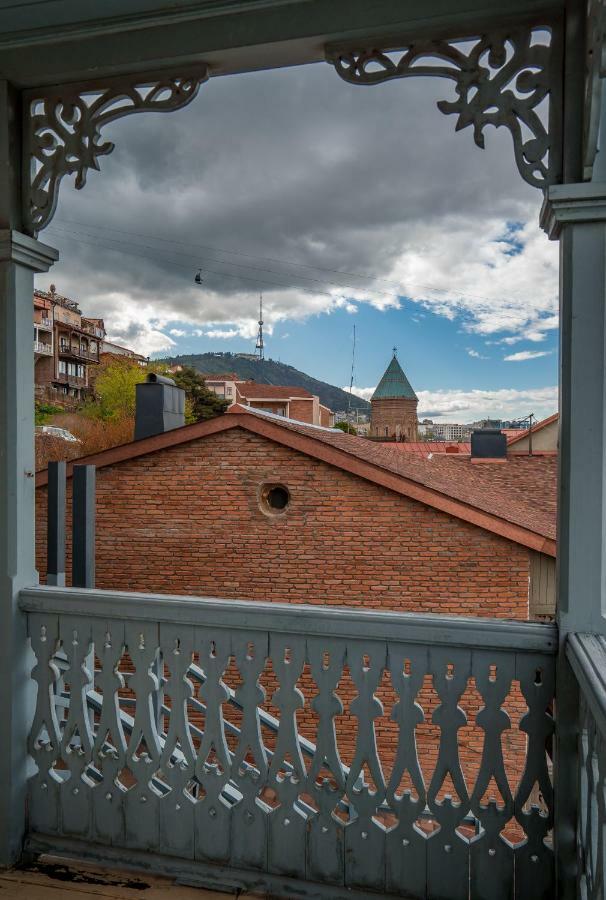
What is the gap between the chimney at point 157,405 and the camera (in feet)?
12.1

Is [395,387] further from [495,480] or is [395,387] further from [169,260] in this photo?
[495,480]

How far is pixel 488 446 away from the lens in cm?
639

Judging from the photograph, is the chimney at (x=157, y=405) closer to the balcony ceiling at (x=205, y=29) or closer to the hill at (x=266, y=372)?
the hill at (x=266, y=372)

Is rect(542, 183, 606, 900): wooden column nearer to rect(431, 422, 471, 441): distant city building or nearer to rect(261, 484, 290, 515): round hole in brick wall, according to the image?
rect(431, 422, 471, 441): distant city building

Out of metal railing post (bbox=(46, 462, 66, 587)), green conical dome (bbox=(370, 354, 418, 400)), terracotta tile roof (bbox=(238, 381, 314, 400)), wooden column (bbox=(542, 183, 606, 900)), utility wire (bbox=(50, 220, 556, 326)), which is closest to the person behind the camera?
wooden column (bbox=(542, 183, 606, 900))

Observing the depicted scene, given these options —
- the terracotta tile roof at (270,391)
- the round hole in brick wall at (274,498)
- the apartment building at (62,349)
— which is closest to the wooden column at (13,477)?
the apartment building at (62,349)

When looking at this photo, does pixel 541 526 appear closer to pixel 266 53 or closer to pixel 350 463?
pixel 350 463

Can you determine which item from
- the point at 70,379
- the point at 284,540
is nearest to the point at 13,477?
the point at 70,379

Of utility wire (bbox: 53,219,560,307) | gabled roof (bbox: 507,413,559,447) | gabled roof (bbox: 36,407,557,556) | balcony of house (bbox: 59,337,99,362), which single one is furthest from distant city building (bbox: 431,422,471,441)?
gabled roof (bbox: 36,407,557,556)

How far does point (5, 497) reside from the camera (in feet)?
5.50

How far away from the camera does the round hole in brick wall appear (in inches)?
304

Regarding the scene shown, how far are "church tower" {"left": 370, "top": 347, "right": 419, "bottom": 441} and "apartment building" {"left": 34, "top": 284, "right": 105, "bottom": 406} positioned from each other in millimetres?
1613

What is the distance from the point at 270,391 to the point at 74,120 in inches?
109

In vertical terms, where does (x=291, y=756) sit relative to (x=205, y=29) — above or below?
below
